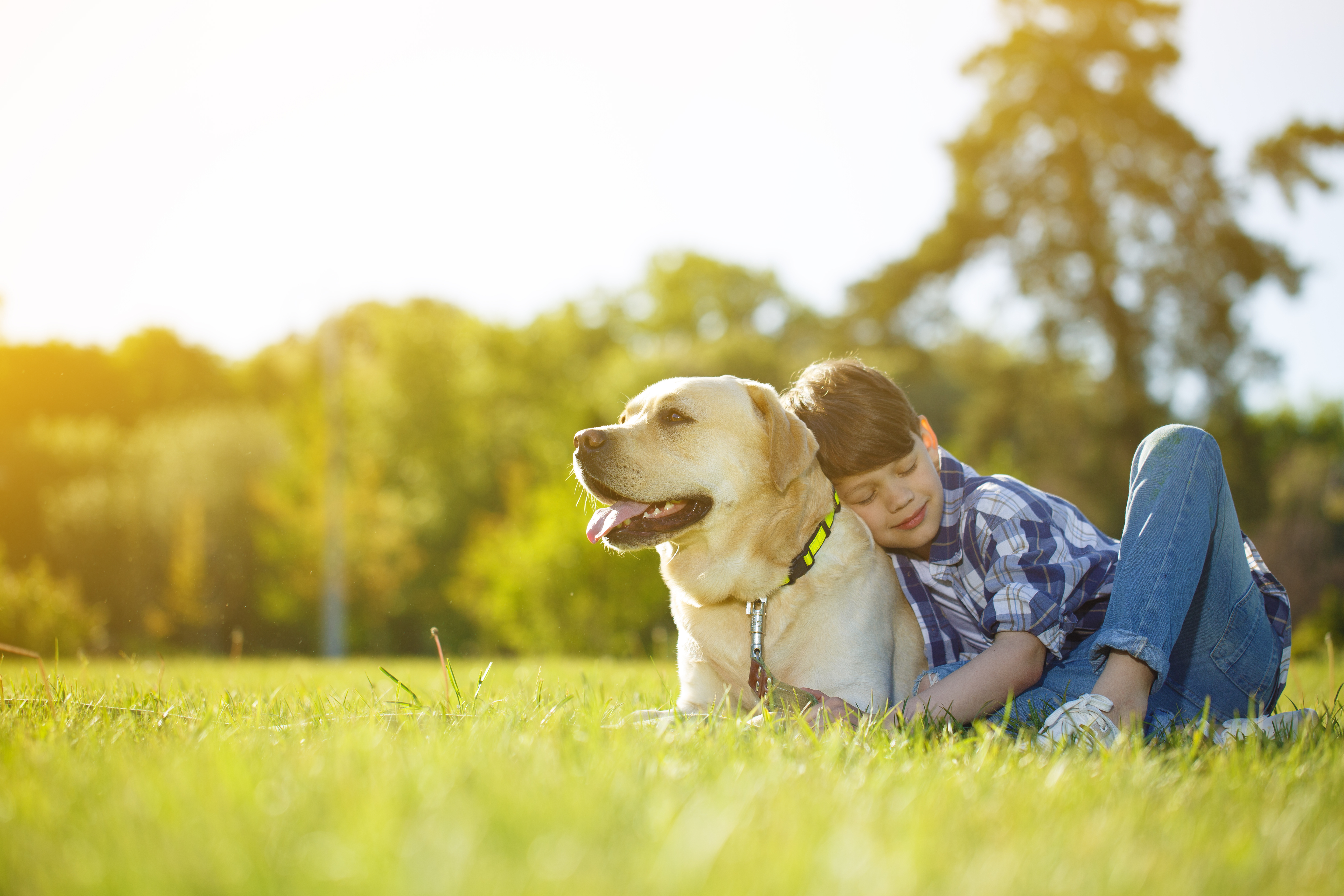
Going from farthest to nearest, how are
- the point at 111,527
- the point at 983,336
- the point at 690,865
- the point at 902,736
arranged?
the point at 111,527 < the point at 983,336 < the point at 902,736 < the point at 690,865

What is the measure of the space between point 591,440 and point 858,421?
3.35 feet

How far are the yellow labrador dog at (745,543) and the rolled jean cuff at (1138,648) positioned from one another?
809 mm

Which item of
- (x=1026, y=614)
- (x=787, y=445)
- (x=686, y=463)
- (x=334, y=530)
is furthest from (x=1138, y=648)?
(x=334, y=530)

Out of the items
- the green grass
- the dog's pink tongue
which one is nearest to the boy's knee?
the green grass

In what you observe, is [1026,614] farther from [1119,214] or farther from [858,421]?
[1119,214]

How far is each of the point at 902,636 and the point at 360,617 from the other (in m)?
21.4

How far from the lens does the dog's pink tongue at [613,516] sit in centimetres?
341

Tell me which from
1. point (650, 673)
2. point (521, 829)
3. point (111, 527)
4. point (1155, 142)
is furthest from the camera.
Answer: point (111, 527)

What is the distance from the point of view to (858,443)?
11.0 feet

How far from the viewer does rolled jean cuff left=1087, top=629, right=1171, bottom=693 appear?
265 centimetres

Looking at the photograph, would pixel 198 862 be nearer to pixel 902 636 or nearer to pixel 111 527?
pixel 902 636


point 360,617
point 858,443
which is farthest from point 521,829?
point 360,617

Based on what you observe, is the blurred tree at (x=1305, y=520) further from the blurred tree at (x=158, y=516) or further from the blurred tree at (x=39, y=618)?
the blurred tree at (x=158, y=516)

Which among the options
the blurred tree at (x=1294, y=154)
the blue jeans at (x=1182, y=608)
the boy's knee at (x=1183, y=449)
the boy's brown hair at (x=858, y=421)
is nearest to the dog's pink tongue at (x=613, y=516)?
the boy's brown hair at (x=858, y=421)
